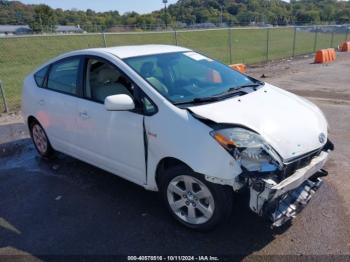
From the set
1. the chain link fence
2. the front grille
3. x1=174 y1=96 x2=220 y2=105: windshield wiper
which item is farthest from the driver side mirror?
the chain link fence

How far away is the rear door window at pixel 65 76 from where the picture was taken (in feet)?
14.6

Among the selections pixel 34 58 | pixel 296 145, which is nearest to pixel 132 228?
pixel 296 145

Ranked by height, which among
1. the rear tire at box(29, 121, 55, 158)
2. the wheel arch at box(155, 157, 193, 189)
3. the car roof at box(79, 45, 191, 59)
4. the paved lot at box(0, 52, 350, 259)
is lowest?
the paved lot at box(0, 52, 350, 259)

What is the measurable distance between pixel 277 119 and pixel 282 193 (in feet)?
2.30

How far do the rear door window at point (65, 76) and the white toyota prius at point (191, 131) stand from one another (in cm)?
2

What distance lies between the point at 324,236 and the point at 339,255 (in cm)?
28

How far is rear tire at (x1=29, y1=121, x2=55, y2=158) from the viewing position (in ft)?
17.3

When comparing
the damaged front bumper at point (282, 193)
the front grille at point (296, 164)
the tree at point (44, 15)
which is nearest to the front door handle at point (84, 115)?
the damaged front bumper at point (282, 193)

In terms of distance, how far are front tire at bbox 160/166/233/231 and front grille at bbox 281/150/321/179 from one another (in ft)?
1.56

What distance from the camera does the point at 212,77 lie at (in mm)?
4156

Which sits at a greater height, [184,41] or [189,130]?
[189,130]

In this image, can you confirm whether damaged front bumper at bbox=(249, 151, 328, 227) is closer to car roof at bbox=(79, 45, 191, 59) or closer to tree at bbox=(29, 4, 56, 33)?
car roof at bbox=(79, 45, 191, 59)

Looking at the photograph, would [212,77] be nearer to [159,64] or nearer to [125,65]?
[159,64]

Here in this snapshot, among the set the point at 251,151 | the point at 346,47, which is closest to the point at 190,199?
the point at 251,151
